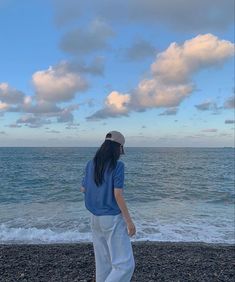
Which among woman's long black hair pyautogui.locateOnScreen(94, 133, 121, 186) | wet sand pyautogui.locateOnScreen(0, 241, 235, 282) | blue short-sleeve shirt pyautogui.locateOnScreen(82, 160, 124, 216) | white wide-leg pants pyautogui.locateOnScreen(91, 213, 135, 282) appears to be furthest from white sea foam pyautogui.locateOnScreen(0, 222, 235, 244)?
woman's long black hair pyautogui.locateOnScreen(94, 133, 121, 186)

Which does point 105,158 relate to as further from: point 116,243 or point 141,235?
point 141,235

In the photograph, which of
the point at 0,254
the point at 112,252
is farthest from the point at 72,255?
the point at 112,252

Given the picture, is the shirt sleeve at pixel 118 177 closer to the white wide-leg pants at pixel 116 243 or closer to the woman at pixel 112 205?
the woman at pixel 112 205

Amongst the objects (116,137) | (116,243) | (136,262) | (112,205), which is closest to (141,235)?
(136,262)

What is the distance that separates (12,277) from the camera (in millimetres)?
6516

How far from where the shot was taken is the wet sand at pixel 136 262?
660cm

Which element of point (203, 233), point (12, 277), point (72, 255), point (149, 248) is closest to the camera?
point (12, 277)

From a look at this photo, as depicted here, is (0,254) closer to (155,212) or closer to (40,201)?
(155,212)

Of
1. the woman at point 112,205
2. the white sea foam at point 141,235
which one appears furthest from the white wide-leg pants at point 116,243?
the white sea foam at point 141,235

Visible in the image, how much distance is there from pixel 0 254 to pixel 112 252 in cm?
441

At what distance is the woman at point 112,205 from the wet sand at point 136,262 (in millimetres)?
1986

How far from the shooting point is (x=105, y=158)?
4602 mm

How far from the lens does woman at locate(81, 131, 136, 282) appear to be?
4547mm

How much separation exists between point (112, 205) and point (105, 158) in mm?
537
